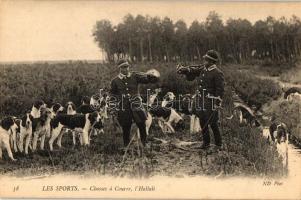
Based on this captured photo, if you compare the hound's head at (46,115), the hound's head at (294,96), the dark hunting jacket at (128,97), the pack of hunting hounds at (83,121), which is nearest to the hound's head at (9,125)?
the pack of hunting hounds at (83,121)

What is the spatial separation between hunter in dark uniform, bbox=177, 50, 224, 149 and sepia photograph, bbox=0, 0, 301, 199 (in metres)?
0.01

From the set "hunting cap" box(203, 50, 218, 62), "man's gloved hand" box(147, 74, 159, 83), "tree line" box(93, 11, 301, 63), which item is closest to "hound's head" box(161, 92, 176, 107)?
"man's gloved hand" box(147, 74, 159, 83)

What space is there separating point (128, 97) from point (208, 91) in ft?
3.18

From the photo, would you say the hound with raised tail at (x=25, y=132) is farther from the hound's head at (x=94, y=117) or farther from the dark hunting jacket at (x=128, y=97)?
the dark hunting jacket at (x=128, y=97)

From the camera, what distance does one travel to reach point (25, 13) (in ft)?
17.9

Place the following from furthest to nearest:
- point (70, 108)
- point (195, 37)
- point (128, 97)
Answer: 1. point (195, 37)
2. point (70, 108)
3. point (128, 97)

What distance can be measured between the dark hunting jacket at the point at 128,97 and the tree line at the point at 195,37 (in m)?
0.31

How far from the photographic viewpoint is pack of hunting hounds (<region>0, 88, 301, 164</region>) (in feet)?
17.4

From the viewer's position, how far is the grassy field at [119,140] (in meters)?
5.31

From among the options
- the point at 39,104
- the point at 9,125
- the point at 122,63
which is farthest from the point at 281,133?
the point at 9,125

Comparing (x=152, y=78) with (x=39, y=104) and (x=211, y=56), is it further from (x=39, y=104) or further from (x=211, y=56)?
(x=39, y=104)

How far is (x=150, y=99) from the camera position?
5.43 metres

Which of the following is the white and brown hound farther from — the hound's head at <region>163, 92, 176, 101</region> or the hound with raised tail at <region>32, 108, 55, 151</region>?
the hound with raised tail at <region>32, 108, 55, 151</region>

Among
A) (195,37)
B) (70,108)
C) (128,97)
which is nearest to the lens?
(128,97)
